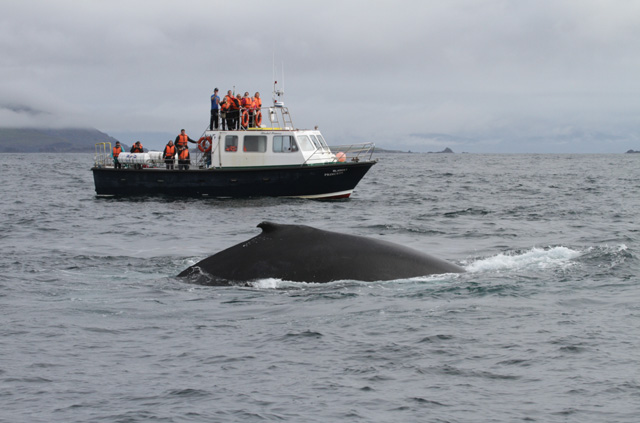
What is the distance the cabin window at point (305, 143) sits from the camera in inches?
1265

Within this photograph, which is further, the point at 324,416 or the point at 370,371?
the point at 370,371

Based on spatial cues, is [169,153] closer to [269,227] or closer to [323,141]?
[323,141]

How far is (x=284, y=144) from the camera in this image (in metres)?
32.0

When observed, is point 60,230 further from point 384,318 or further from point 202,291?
point 384,318

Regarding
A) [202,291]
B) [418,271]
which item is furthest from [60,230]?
[418,271]

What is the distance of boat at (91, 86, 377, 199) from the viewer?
3184 cm

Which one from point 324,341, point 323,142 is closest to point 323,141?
point 323,142

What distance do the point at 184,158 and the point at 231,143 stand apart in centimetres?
237

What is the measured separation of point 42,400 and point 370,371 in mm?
3197

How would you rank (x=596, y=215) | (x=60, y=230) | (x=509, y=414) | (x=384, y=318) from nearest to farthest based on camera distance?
(x=509, y=414) → (x=384, y=318) → (x=60, y=230) → (x=596, y=215)

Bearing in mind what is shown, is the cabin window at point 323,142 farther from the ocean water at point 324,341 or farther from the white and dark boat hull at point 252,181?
the ocean water at point 324,341

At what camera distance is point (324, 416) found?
696 cm

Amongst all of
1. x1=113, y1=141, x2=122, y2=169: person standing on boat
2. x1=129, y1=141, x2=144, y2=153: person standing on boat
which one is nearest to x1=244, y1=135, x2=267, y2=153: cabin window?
x1=113, y1=141, x2=122, y2=169: person standing on boat

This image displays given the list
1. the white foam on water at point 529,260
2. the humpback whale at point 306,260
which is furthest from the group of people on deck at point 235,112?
the humpback whale at point 306,260
